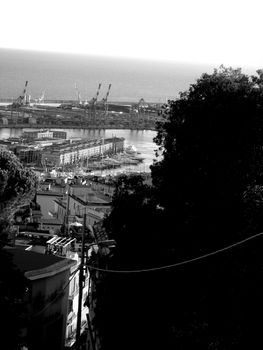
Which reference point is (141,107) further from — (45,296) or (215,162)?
(215,162)

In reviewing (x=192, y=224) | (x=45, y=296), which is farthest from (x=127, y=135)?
(x=192, y=224)

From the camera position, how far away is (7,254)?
355cm

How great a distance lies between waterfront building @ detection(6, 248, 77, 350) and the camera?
4.09 meters

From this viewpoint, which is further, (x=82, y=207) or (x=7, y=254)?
(x=82, y=207)

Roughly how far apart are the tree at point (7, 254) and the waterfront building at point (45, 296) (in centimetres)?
24

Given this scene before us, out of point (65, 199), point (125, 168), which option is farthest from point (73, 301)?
point (125, 168)

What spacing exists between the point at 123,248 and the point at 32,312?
92 cm

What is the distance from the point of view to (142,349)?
3141mm

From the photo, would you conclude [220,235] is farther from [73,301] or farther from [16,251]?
[73,301]

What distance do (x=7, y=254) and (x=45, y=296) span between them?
73 centimetres

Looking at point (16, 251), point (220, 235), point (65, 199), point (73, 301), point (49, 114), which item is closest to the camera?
point (220, 235)

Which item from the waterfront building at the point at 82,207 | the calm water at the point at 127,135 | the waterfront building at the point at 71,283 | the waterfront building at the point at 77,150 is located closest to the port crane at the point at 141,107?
the calm water at the point at 127,135

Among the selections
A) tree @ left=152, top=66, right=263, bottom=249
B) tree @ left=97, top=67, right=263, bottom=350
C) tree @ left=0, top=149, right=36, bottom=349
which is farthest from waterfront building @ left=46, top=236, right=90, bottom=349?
tree @ left=152, top=66, right=263, bottom=249

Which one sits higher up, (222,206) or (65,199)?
(222,206)
